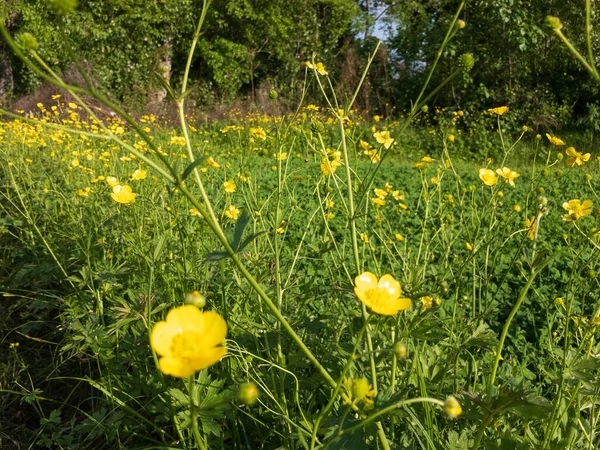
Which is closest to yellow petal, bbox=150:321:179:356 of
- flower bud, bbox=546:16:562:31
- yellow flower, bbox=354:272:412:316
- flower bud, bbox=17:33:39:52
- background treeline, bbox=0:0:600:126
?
yellow flower, bbox=354:272:412:316

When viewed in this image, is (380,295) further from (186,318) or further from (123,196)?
(123,196)

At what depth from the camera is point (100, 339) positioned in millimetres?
1401

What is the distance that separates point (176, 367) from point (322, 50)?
1044 cm

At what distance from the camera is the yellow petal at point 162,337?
58cm

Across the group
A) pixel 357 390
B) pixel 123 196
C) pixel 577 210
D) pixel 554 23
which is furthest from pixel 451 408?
pixel 123 196

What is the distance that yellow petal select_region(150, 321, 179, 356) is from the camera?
58 cm

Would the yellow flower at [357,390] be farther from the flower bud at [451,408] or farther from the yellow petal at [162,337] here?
the yellow petal at [162,337]

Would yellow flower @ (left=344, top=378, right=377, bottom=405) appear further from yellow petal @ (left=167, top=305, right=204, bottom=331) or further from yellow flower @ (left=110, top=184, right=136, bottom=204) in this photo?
yellow flower @ (left=110, top=184, right=136, bottom=204)

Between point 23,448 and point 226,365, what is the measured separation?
673mm

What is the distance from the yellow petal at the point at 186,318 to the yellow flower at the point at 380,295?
224mm

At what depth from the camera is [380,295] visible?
77 cm

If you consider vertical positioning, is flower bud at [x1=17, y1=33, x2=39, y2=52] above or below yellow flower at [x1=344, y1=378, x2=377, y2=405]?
above

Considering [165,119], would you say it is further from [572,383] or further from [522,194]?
[572,383]

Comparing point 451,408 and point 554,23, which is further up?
point 554,23
